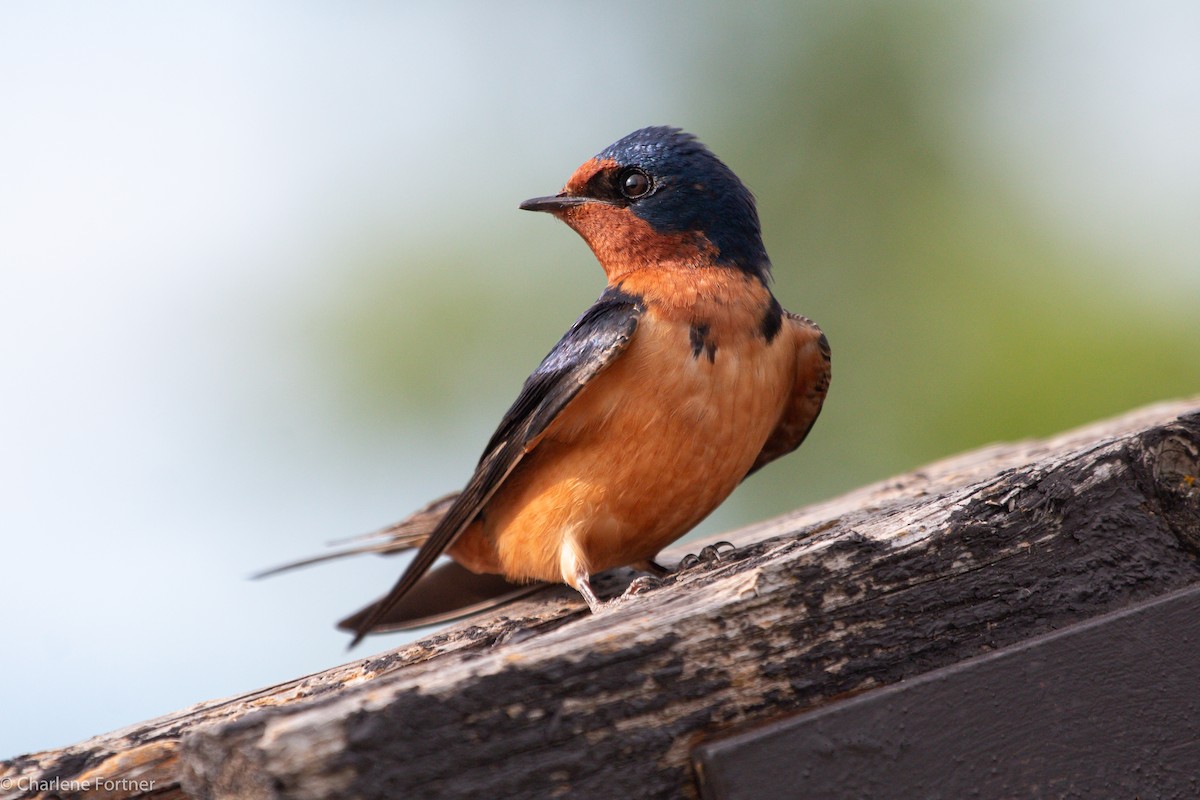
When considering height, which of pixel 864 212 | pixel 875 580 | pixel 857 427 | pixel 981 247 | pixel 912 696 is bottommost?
pixel 912 696

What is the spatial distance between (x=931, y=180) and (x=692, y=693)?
7.09m

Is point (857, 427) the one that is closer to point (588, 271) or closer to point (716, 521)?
point (716, 521)

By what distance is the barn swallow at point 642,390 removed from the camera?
3295mm

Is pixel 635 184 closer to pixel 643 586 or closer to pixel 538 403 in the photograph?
pixel 538 403

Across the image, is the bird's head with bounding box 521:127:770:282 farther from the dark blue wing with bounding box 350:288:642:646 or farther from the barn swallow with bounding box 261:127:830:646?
the dark blue wing with bounding box 350:288:642:646

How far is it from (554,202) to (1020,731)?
2378mm

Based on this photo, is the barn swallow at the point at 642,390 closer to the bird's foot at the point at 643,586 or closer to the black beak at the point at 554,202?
the black beak at the point at 554,202

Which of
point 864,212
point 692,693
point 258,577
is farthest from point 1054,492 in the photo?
Result: point 864,212

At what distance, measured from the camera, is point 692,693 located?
1920 mm

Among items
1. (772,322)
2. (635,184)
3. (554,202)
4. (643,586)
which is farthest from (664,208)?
(643,586)

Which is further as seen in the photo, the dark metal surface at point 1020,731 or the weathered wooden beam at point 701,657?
the dark metal surface at point 1020,731

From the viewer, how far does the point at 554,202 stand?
386 cm

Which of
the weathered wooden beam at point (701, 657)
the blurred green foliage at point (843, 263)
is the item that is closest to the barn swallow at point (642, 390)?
the weathered wooden beam at point (701, 657)

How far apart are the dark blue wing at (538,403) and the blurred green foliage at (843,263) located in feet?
14.4
